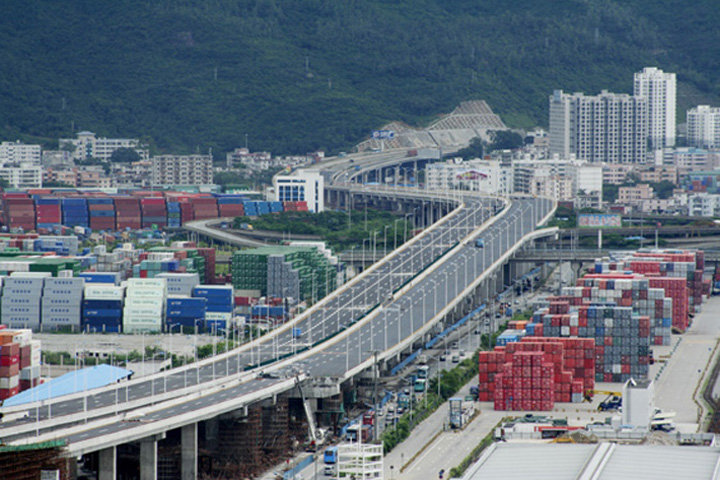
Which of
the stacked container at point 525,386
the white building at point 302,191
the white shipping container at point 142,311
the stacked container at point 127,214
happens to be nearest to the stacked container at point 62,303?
the white shipping container at point 142,311

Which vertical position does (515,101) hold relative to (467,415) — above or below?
Answer: above

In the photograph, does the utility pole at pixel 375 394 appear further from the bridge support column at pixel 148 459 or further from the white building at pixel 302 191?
the white building at pixel 302 191

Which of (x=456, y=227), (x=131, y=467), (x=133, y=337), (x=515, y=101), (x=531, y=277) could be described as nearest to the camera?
(x=131, y=467)

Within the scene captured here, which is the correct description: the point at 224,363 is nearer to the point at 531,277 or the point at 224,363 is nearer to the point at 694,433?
the point at 694,433

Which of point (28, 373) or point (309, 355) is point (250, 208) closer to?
point (309, 355)

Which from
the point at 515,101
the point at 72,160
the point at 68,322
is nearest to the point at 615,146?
the point at 515,101

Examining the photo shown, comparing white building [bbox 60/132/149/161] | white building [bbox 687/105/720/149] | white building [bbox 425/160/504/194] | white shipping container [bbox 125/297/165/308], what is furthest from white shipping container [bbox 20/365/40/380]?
white building [bbox 687/105/720/149]

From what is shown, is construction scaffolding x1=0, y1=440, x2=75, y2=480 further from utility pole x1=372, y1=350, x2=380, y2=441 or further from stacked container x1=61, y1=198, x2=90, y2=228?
stacked container x1=61, y1=198, x2=90, y2=228
